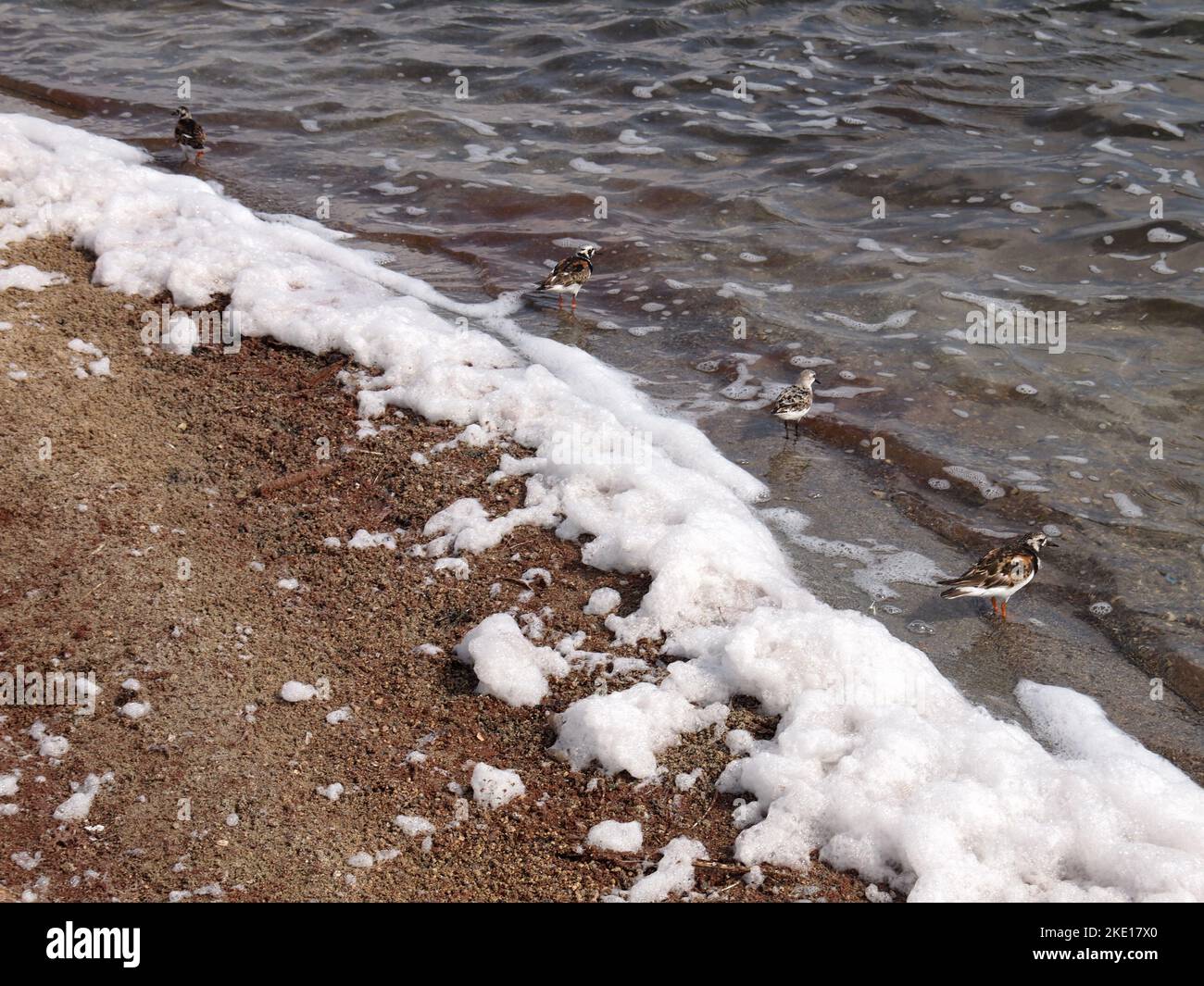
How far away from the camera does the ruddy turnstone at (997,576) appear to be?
20.2 feet

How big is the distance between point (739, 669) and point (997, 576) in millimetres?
2038

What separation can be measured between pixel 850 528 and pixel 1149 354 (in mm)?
Result: 4251

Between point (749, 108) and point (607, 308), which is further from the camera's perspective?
point (749, 108)

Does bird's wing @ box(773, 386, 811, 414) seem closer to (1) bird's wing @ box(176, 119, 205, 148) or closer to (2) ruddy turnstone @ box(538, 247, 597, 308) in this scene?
(2) ruddy turnstone @ box(538, 247, 597, 308)

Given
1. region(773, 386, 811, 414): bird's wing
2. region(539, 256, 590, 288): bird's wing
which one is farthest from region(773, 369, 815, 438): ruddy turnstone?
region(539, 256, 590, 288): bird's wing

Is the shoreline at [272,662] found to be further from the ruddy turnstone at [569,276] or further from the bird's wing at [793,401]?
the ruddy turnstone at [569,276]

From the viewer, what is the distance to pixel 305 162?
13.2 m

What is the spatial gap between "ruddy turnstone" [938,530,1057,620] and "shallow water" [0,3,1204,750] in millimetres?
219

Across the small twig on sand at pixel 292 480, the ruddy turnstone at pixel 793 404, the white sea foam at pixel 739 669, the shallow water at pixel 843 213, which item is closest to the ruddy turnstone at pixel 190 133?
the shallow water at pixel 843 213

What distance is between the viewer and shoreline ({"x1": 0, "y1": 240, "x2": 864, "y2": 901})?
410 cm

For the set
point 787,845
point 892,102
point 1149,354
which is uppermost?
point 892,102

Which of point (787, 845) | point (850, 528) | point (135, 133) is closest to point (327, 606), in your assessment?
point (787, 845)

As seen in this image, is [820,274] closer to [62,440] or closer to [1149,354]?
[1149,354]

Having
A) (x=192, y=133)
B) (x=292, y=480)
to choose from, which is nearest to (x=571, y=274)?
(x=292, y=480)
